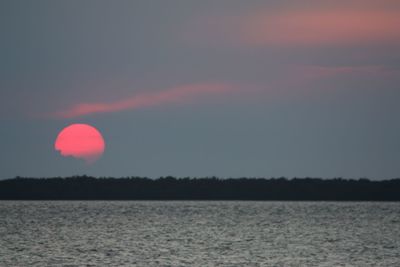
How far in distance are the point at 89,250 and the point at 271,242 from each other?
2016 cm

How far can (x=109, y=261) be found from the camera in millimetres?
66812

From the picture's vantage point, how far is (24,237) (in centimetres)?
9169

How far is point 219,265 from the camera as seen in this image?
65688mm

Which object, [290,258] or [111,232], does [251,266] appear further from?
[111,232]

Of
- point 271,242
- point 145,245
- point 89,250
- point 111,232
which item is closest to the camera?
point 89,250

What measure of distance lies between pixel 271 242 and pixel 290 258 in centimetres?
1752

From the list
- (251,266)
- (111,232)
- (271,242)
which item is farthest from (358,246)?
(111,232)

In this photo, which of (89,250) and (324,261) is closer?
(324,261)

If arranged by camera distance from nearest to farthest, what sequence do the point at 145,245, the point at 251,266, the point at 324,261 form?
1. the point at 251,266
2. the point at 324,261
3. the point at 145,245

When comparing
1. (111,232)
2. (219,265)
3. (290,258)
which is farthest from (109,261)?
(111,232)

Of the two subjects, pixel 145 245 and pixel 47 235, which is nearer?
pixel 145 245

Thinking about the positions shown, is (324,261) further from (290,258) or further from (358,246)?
(358,246)

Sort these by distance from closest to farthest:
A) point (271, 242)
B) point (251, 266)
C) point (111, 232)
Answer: point (251, 266)
point (271, 242)
point (111, 232)

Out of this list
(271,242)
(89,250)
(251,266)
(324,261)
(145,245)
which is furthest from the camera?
(271,242)
